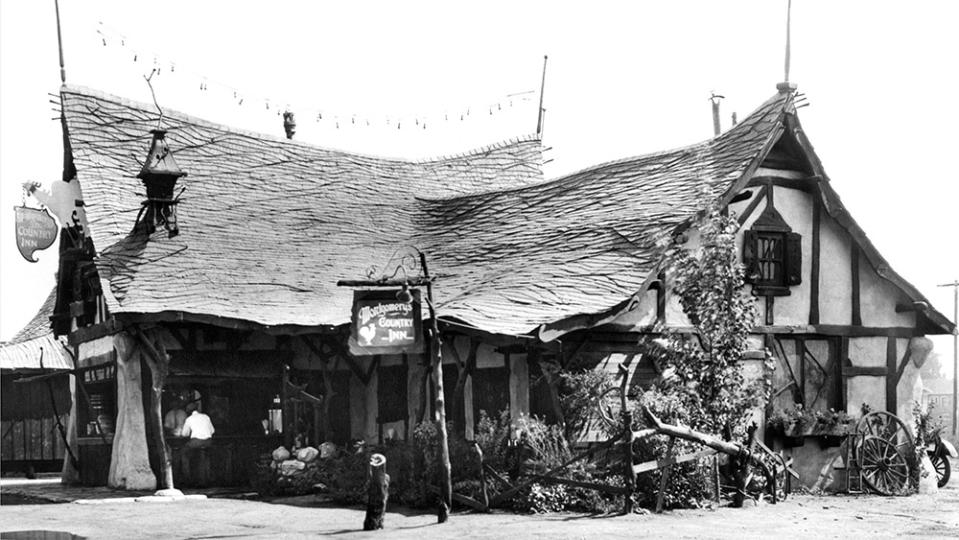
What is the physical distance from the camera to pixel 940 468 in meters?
23.7

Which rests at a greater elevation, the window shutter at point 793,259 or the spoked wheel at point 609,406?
the window shutter at point 793,259

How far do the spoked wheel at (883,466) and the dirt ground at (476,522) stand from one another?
165 centimetres

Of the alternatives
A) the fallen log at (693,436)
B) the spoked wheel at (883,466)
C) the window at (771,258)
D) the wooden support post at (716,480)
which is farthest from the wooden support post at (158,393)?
the spoked wheel at (883,466)

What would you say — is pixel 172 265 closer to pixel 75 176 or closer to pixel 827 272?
pixel 75 176

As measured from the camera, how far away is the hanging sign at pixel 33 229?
25.6m

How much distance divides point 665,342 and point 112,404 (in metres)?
10.8

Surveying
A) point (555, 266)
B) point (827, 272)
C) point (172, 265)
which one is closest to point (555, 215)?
point (555, 266)

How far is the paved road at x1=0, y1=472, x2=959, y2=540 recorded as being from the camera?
14852 millimetres

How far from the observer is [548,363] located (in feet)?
61.8

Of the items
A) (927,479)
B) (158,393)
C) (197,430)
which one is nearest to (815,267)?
(927,479)

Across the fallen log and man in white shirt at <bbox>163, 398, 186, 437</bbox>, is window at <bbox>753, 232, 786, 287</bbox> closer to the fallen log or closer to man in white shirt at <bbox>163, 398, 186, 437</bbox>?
the fallen log

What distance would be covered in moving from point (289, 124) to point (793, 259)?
15.5 m

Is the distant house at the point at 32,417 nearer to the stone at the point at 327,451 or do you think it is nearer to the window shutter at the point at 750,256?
the stone at the point at 327,451

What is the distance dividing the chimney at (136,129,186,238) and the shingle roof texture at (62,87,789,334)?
299mm
